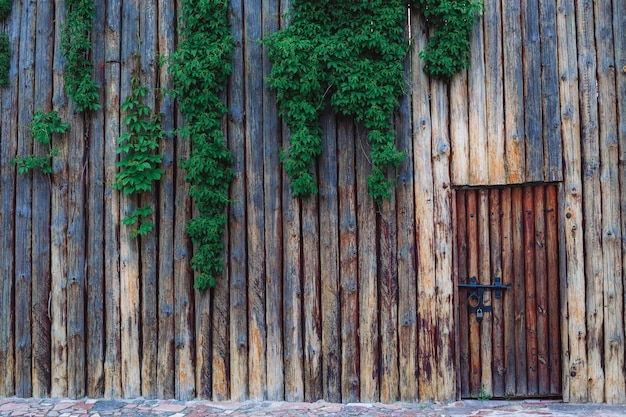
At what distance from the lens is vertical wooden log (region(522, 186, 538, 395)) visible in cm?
550

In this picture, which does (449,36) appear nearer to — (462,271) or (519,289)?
(462,271)

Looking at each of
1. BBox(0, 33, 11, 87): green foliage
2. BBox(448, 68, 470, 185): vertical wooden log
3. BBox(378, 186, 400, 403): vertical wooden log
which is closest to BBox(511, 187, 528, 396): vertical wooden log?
BBox(448, 68, 470, 185): vertical wooden log

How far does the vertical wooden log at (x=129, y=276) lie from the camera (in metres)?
5.72

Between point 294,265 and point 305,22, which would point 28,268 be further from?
point 305,22

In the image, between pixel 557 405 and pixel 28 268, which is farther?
pixel 28 268

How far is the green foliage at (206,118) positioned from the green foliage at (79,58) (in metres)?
0.86

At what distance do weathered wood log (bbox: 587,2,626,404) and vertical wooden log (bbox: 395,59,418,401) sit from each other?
174cm

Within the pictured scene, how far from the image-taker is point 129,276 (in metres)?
5.77

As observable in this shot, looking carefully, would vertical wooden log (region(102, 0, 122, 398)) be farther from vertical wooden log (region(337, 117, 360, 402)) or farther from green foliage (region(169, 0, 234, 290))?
vertical wooden log (region(337, 117, 360, 402))

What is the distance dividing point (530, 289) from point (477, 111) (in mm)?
1756

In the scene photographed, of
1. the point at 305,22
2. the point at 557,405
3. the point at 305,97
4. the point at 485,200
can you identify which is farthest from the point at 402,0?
the point at 557,405

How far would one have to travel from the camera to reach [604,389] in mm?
5383

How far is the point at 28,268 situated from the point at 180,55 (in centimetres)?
262

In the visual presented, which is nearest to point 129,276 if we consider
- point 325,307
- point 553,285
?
point 325,307
